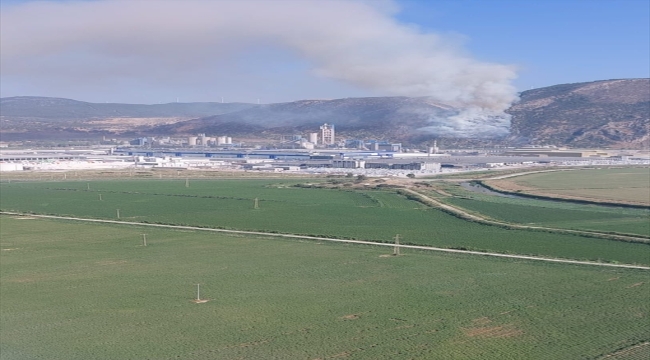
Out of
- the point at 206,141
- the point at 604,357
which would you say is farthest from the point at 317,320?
the point at 206,141

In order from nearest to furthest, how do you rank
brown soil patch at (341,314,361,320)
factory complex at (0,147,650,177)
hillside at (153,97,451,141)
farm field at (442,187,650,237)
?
1. brown soil patch at (341,314,361,320)
2. farm field at (442,187,650,237)
3. factory complex at (0,147,650,177)
4. hillside at (153,97,451,141)

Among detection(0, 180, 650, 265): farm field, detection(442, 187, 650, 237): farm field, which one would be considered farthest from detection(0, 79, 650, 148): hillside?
detection(442, 187, 650, 237): farm field

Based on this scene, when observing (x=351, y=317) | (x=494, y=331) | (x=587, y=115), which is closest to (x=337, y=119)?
(x=587, y=115)

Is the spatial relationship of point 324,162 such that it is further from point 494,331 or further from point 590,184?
point 494,331

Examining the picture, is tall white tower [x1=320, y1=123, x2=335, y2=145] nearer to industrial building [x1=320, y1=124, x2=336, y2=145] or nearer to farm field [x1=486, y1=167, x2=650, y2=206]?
industrial building [x1=320, y1=124, x2=336, y2=145]

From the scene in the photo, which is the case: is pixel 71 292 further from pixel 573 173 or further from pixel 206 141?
pixel 206 141

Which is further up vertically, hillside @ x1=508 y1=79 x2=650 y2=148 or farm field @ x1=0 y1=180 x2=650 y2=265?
hillside @ x1=508 y1=79 x2=650 y2=148

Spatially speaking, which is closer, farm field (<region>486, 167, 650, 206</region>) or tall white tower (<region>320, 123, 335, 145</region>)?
farm field (<region>486, 167, 650, 206</region>)

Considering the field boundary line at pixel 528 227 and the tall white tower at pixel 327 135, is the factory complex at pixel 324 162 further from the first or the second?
the tall white tower at pixel 327 135
